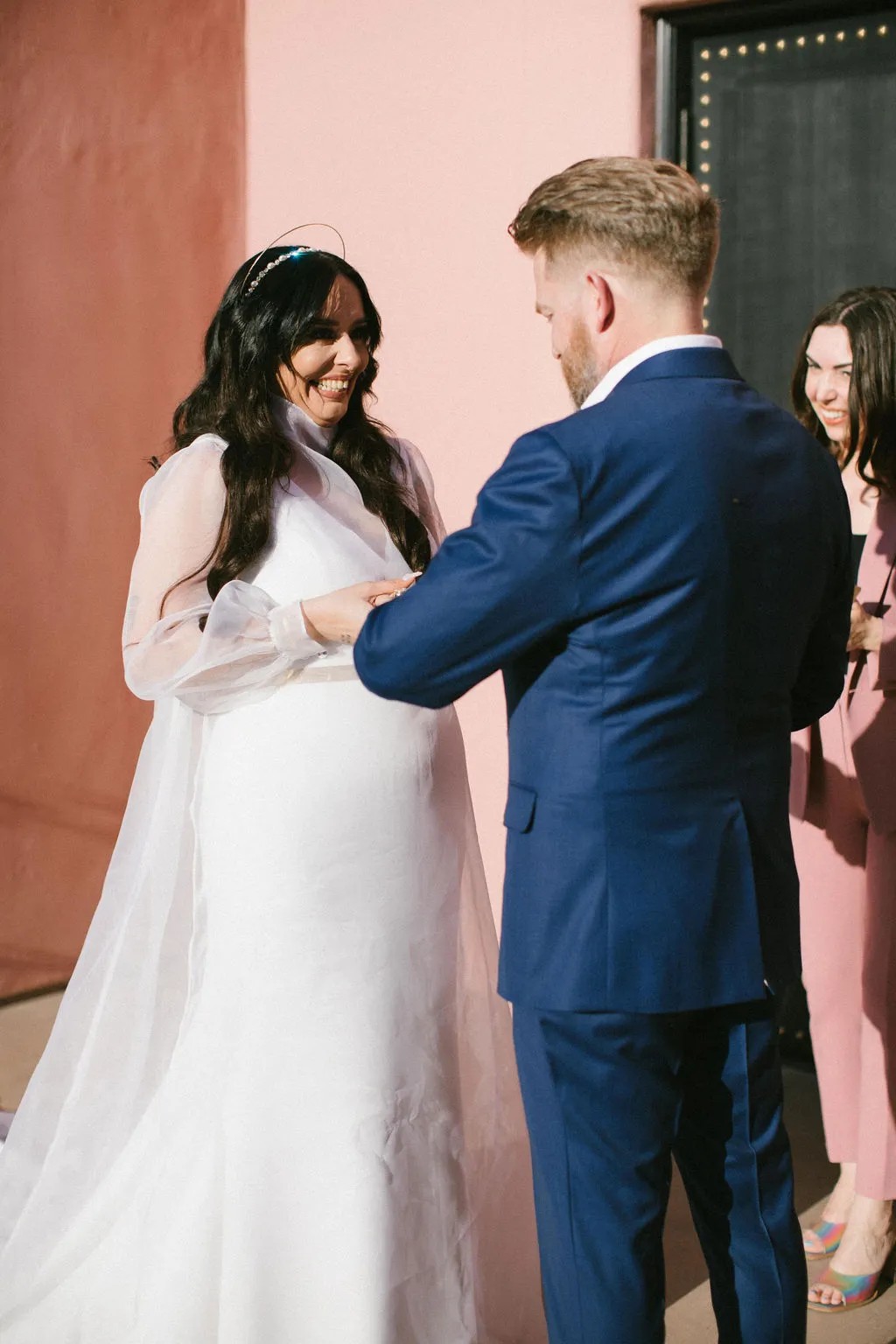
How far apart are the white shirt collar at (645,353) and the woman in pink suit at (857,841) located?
1135 mm

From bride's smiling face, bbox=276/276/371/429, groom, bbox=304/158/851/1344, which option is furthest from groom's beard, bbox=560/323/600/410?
bride's smiling face, bbox=276/276/371/429

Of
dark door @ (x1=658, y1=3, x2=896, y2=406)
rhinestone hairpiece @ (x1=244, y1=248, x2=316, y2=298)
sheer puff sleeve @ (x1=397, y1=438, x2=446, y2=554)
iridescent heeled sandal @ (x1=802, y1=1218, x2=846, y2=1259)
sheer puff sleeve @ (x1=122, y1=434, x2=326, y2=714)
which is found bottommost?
iridescent heeled sandal @ (x1=802, y1=1218, x2=846, y2=1259)

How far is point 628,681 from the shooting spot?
1.54 m

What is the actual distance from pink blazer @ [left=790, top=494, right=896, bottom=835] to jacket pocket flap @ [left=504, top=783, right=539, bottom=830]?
1.16 m

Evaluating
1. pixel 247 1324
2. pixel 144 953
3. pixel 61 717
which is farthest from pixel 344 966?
pixel 61 717

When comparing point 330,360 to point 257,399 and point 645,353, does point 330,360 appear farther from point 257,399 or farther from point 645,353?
point 645,353

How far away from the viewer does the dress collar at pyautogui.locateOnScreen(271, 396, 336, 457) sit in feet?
7.79

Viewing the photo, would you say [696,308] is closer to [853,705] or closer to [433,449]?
[853,705]

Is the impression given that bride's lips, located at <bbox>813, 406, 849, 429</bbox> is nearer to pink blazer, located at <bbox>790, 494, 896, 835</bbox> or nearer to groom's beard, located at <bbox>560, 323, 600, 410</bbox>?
pink blazer, located at <bbox>790, 494, 896, 835</bbox>

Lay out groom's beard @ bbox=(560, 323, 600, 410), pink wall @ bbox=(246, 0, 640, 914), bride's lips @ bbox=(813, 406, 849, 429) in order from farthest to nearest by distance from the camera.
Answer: pink wall @ bbox=(246, 0, 640, 914), bride's lips @ bbox=(813, 406, 849, 429), groom's beard @ bbox=(560, 323, 600, 410)

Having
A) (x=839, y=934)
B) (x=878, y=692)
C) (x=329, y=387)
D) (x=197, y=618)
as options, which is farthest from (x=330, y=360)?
(x=839, y=934)

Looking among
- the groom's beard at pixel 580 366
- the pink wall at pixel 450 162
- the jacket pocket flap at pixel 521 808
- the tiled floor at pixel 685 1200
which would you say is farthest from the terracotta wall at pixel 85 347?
the jacket pocket flap at pixel 521 808

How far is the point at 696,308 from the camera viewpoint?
1609 mm

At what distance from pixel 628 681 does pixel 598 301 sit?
17.0 inches
